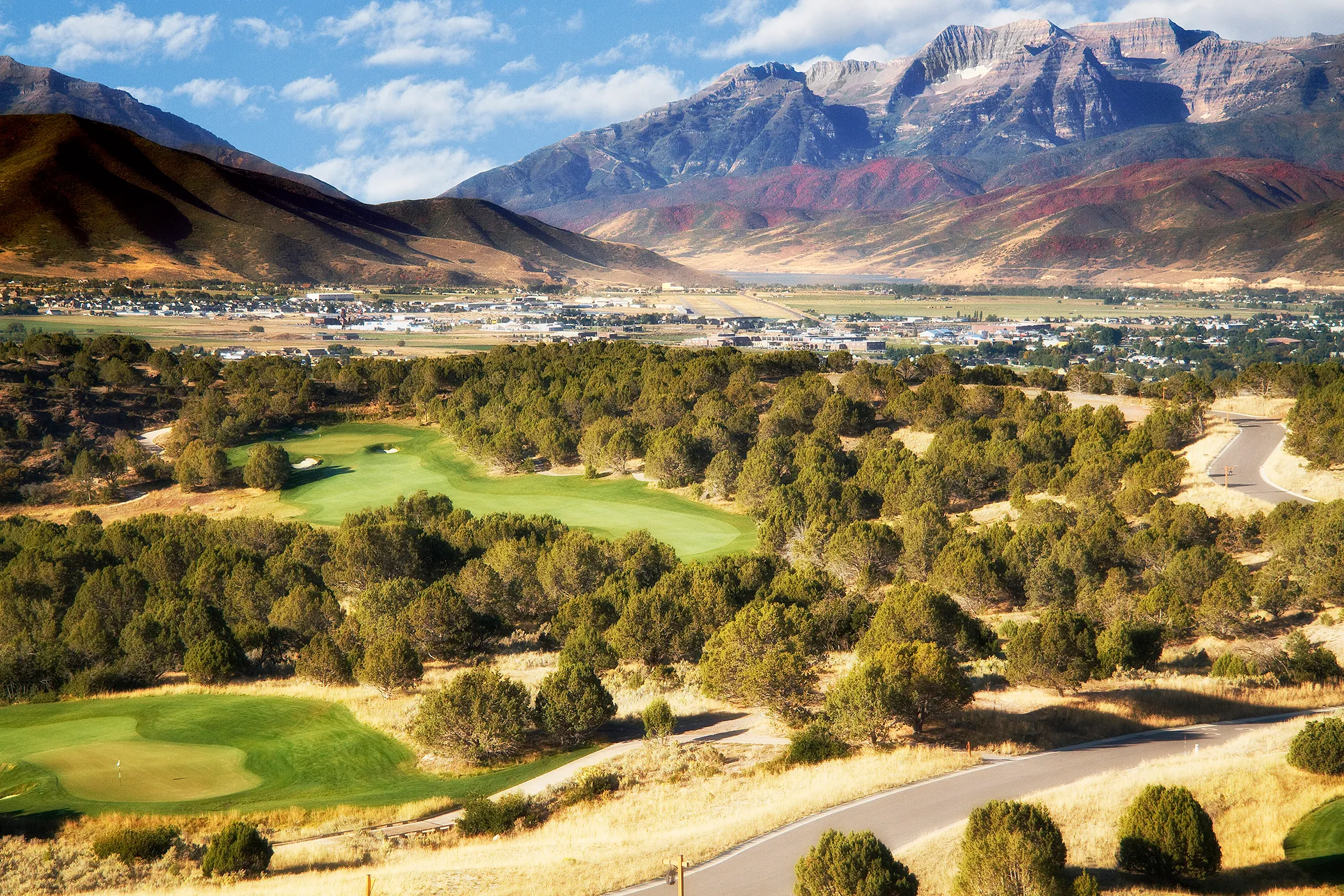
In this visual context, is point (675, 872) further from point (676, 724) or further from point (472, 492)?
point (472, 492)

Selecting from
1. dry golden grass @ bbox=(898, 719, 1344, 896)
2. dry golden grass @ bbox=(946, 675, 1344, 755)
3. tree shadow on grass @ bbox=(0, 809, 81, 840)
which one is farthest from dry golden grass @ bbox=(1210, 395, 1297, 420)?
tree shadow on grass @ bbox=(0, 809, 81, 840)

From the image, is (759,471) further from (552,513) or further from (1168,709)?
(1168,709)

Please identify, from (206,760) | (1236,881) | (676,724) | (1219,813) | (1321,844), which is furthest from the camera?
(676,724)

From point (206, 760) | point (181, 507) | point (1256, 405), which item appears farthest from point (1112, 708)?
point (181, 507)

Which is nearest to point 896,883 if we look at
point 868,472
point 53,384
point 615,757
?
point 615,757

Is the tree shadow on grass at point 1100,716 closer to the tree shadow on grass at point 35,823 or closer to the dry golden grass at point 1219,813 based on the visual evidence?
the dry golden grass at point 1219,813

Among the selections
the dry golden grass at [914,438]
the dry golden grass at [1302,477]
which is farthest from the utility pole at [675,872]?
the dry golden grass at [914,438]
